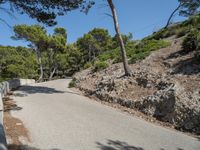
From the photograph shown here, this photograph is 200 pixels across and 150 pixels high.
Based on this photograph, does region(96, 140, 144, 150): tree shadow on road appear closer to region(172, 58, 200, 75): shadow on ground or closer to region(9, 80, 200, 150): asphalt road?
region(9, 80, 200, 150): asphalt road

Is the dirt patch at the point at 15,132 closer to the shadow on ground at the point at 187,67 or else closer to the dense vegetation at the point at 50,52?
the shadow on ground at the point at 187,67

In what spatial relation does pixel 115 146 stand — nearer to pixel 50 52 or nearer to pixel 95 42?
pixel 50 52

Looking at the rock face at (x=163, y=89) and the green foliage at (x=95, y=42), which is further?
the green foliage at (x=95, y=42)

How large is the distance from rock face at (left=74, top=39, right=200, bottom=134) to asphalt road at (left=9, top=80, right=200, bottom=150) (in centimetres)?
90

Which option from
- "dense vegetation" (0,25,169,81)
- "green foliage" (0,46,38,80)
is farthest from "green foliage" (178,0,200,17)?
"green foliage" (0,46,38,80)

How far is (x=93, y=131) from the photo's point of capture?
886 centimetres

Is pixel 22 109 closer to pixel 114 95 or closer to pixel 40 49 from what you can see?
pixel 114 95

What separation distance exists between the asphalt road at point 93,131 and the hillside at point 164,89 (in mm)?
902

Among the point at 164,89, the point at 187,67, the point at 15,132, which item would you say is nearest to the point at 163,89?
the point at 164,89

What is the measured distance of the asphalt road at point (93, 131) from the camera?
7578 millimetres

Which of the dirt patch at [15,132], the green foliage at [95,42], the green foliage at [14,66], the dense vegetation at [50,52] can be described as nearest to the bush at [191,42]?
the dirt patch at [15,132]

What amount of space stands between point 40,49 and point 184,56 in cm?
3417

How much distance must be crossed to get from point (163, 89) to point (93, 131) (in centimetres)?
495

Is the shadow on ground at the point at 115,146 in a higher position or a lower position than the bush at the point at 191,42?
lower
